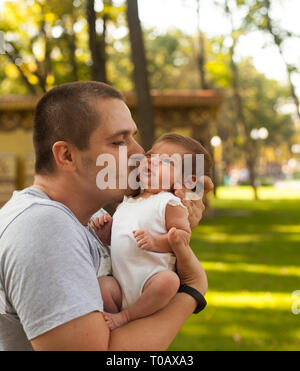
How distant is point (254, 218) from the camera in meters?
16.9

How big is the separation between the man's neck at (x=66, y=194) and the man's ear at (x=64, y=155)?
2.0 inches

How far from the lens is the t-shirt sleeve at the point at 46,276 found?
147 cm

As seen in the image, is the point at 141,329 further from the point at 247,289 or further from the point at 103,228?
the point at 247,289

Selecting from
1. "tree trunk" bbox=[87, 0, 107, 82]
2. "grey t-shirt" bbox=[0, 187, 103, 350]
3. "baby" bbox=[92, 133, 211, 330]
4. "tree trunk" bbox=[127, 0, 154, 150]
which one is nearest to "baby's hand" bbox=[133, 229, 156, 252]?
"baby" bbox=[92, 133, 211, 330]

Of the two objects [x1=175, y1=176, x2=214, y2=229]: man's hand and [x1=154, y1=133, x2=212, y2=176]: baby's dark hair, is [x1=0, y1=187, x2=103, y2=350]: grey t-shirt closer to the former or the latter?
[x1=175, y1=176, x2=214, y2=229]: man's hand

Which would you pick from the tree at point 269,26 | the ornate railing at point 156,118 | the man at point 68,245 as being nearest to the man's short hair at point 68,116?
the man at point 68,245

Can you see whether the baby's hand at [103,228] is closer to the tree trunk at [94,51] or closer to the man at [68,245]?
the man at [68,245]

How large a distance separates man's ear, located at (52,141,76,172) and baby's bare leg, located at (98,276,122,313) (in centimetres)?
42

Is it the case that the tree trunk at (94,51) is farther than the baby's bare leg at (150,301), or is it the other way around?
the tree trunk at (94,51)

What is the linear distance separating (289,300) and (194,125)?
30.8ft

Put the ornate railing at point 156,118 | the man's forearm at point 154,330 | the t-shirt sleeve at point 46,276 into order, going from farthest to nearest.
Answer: the ornate railing at point 156,118 < the man's forearm at point 154,330 < the t-shirt sleeve at point 46,276

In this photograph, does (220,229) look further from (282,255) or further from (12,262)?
(12,262)

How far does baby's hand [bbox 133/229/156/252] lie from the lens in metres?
1.76

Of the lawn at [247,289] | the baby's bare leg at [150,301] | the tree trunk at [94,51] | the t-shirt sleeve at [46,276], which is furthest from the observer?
the tree trunk at [94,51]
